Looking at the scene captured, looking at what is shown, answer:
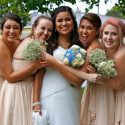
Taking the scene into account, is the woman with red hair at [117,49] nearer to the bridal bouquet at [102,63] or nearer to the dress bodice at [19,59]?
the bridal bouquet at [102,63]

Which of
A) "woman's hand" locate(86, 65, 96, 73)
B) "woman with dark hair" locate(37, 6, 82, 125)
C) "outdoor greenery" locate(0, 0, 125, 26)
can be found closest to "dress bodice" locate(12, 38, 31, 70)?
"woman with dark hair" locate(37, 6, 82, 125)

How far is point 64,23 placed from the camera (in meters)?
5.38

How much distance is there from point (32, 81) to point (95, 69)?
0.99 metres

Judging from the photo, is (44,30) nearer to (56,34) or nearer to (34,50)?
(56,34)

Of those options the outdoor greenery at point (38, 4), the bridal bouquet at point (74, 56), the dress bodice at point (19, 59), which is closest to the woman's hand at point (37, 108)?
the dress bodice at point (19, 59)

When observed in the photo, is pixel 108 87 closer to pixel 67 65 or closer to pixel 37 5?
pixel 67 65

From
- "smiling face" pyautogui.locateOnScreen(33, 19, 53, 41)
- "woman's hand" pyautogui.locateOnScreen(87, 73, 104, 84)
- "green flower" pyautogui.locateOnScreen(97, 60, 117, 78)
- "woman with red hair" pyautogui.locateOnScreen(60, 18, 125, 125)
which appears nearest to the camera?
"green flower" pyautogui.locateOnScreen(97, 60, 117, 78)

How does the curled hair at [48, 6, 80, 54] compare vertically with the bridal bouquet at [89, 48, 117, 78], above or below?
above

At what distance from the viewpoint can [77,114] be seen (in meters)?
5.61

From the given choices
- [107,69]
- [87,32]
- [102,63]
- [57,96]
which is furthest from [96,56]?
[57,96]

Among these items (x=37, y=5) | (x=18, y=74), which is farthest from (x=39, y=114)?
(x=37, y=5)

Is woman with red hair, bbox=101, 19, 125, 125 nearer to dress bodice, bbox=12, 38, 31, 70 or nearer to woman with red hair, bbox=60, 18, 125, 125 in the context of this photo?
woman with red hair, bbox=60, 18, 125, 125

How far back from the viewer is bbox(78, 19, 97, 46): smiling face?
5.43m

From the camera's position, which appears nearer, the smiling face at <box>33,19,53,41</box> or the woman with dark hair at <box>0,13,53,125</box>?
the smiling face at <box>33,19,53,41</box>
